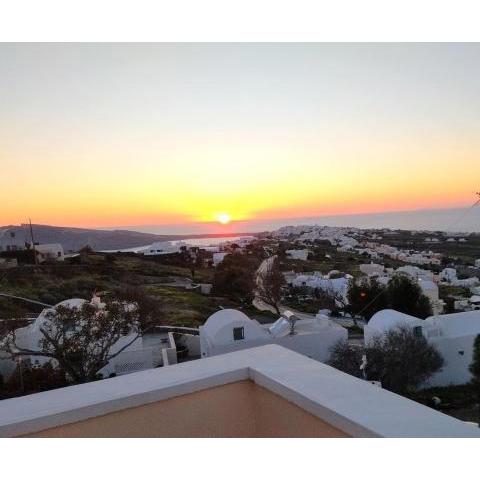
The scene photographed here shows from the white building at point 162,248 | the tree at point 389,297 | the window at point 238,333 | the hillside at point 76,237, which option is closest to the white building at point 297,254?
the white building at point 162,248

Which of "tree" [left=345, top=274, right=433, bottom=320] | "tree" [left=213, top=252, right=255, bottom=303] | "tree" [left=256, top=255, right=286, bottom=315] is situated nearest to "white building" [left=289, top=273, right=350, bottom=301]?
"tree" [left=345, top=274, right=433, bottom=320]

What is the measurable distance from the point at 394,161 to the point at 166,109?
7869 mm

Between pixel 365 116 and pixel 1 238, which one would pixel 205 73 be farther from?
pixel 1 238

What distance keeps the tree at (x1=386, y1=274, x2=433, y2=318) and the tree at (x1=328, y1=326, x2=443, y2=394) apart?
5230mm

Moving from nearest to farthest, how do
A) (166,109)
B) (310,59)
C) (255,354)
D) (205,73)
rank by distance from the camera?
(255,354)
(310,59)
(205,73)
(166,109)

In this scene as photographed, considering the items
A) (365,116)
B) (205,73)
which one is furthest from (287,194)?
(205,73)

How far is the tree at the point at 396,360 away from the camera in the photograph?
9.24 metres

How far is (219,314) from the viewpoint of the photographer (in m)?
10.1

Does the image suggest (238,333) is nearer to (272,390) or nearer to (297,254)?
(272,390)

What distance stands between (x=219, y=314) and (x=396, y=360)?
12.4ft

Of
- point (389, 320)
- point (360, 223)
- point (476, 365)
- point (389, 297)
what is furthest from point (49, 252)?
point (360, 223)

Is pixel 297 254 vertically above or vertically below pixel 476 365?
above
